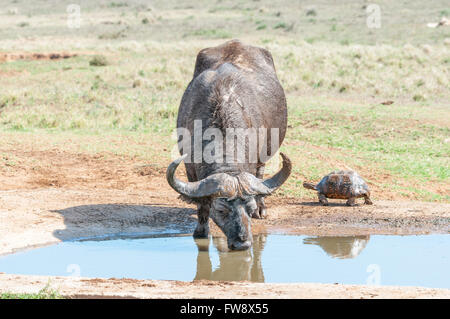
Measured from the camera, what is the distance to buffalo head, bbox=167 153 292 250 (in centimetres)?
837

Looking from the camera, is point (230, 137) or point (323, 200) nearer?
point (230, 137)

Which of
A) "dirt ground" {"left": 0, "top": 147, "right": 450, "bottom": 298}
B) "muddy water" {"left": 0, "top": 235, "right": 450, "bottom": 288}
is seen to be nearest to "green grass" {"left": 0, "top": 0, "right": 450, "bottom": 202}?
"dirt ground" {"left": 0, "top": 147, "right": 450, "bottom": 298}

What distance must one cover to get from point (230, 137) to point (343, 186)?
132 inches

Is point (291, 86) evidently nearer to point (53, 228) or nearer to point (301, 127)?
point (301, 127)

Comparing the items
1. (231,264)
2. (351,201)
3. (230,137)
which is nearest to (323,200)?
(351,201)

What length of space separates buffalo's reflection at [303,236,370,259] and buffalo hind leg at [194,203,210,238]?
4.36 ft

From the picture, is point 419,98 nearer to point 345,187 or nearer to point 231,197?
point 345,187

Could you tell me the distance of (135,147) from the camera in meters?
15.9

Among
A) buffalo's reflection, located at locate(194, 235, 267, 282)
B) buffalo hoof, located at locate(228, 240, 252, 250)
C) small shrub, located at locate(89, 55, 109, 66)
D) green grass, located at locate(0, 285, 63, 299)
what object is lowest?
buffalo's reflection, located at locate(194, 235, 267, 282)

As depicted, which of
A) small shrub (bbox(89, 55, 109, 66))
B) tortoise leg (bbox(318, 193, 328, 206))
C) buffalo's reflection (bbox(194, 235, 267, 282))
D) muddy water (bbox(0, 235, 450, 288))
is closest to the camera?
muddy water (bbox(0, 235, 450, 288))

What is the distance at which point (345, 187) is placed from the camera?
11914 mm

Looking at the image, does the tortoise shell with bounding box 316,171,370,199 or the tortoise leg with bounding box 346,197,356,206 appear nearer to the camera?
the tortoise shell with bounding box 316,171,370,199

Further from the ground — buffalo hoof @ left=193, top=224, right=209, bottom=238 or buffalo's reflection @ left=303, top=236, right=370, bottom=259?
buffalo hoof @ left=193, top=224, right=209, bottom=238

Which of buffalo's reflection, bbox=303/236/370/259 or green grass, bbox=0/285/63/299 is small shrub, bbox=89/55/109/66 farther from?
green grass, bbox=0/285/63/299
